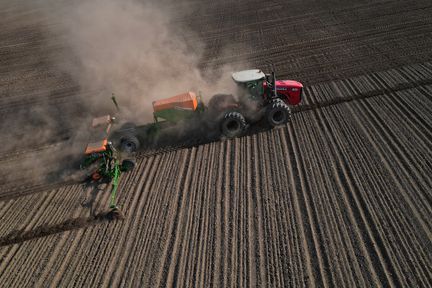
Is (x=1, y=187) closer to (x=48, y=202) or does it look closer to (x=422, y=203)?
(x=48, y=202)

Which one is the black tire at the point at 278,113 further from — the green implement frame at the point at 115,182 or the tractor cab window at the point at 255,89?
the green implement frame at the point at 115,182

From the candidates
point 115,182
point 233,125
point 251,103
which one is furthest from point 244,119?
point 115,182

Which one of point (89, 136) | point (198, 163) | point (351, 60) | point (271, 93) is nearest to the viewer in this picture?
point (198, 163)

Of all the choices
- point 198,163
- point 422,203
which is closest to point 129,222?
point 198,163

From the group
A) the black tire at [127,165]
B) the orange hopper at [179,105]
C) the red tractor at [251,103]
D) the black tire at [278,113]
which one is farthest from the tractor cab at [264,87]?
the black tire at [127,165]

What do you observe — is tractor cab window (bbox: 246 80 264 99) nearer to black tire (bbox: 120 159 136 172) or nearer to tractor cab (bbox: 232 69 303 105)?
tractor cab (bbox: 232 69 303 105)

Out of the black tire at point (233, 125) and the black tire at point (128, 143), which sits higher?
the black tire at point (233, 125)
